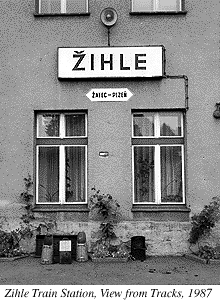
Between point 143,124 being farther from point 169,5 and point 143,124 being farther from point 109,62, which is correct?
point 169,5

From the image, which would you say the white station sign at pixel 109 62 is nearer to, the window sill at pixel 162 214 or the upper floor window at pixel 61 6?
the upper floor window at pixel 61 6

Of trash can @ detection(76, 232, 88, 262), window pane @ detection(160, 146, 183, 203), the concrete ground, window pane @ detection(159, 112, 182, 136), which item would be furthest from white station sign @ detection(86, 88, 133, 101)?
the concrete ground

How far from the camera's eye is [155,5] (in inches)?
480

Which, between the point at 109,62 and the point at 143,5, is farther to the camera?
the point at 143,5

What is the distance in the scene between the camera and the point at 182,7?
475 inches

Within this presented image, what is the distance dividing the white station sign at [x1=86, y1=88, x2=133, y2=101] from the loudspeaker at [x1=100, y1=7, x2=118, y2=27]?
1.56 meters

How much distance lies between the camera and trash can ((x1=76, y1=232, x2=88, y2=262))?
10.8 m

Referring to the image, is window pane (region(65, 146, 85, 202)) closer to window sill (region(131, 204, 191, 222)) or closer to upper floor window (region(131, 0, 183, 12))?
window sill (region(131, 204, 191, 222))

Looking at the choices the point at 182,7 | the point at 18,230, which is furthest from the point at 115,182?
the point at 182,7

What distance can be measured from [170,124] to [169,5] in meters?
2.93

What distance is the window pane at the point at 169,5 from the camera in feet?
39.9

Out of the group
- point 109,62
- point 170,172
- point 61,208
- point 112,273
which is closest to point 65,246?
point 61,208

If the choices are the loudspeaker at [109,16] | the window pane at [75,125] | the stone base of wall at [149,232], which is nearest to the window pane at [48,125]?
the window pane at [75,125]

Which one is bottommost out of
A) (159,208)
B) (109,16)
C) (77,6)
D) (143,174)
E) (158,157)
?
(159,208)
